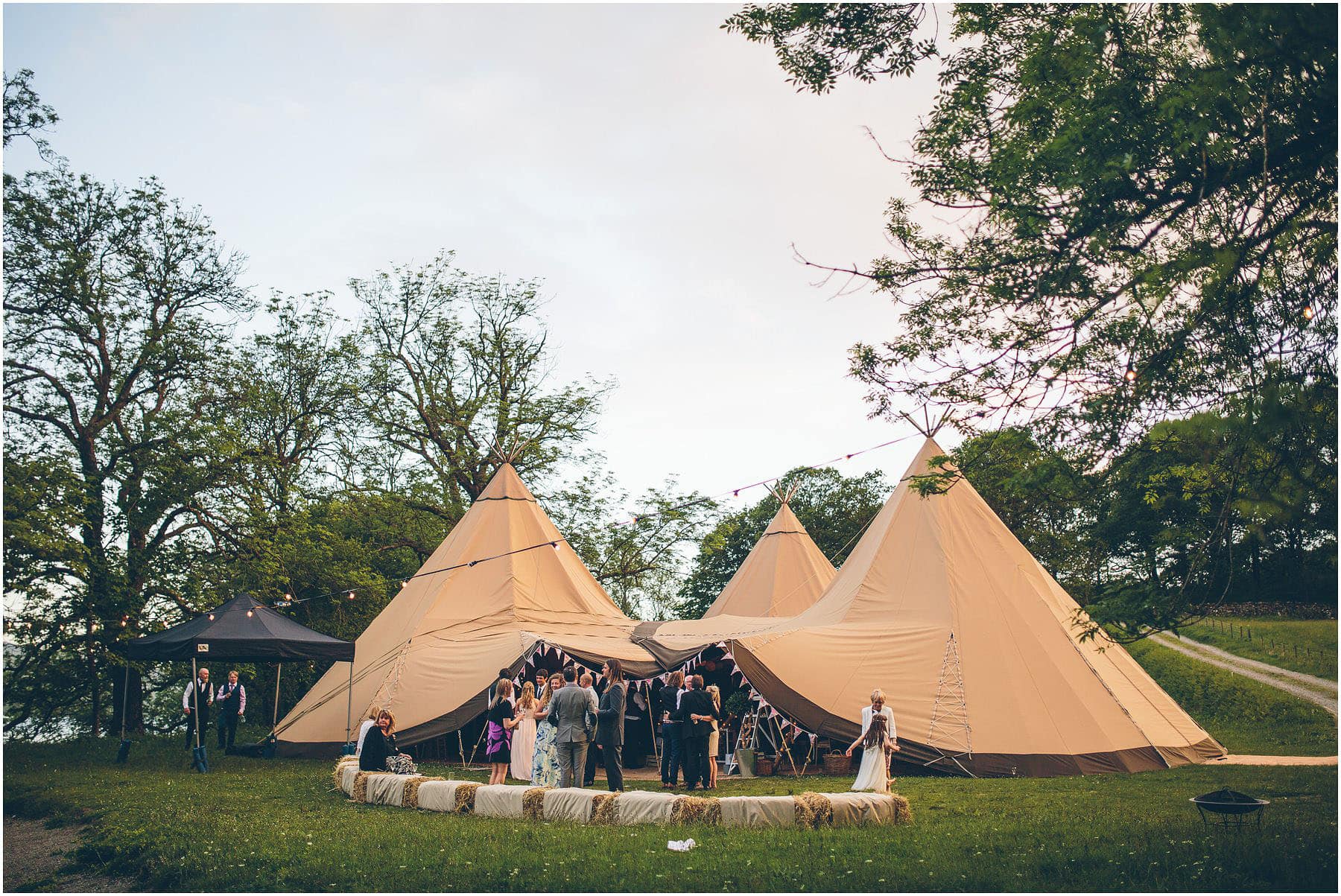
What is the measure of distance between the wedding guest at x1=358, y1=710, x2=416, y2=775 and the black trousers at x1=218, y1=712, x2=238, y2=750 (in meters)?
6.96

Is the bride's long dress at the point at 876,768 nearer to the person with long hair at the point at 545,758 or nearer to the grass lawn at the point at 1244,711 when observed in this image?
the person with long hair at the point at 545,758

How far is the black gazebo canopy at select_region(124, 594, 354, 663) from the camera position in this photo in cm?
1412

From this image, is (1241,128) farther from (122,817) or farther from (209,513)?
(209,513)

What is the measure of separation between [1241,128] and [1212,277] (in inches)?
36.5

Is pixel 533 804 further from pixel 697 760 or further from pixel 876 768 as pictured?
pixel 876 768

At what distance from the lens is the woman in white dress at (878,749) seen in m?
10.4

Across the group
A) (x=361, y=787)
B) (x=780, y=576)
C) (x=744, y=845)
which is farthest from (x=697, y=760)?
(x=780, y=576)

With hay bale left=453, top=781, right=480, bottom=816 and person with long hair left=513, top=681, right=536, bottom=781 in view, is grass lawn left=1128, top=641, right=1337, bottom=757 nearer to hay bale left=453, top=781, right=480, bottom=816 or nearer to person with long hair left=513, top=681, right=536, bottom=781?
person with long hair left=513, top=681, right=536, bottom=781

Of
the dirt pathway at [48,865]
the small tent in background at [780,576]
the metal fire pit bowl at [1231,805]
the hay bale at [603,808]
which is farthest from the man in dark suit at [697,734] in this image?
the small tent in background at [780,576]

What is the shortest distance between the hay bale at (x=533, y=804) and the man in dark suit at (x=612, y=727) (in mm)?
1944

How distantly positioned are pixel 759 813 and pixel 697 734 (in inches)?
146

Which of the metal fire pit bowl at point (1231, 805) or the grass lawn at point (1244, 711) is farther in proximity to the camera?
the grass lawn at point (1244, 711)

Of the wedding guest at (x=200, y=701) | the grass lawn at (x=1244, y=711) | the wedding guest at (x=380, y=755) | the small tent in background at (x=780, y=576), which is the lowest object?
the grass lawn at (x=1244, y=711)

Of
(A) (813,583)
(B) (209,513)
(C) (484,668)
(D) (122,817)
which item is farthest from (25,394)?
(A) (813,583)
